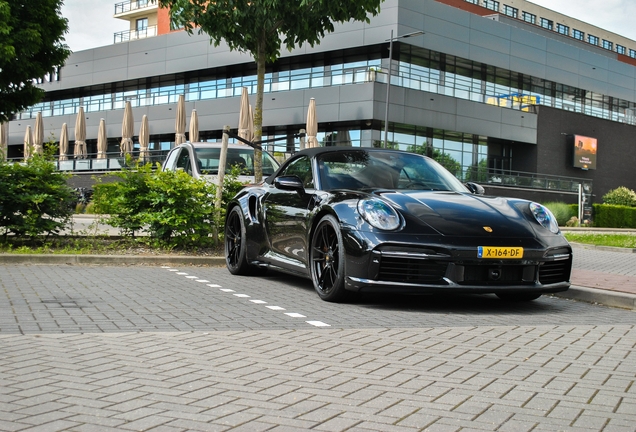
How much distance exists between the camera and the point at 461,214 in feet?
23.3

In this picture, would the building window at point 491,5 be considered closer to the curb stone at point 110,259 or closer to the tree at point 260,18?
the tree at point 260,18

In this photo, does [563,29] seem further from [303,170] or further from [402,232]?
[402,232]

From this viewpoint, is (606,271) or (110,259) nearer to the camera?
(110,259)

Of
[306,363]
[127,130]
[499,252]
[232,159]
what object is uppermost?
[127,130]

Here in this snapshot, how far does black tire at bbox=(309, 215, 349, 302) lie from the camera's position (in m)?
7.16

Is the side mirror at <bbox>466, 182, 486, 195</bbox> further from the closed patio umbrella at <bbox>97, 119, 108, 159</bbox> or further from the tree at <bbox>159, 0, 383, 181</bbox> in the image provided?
the closed patio umbrella at <bbox>97, 119, 108, 159</bbox>

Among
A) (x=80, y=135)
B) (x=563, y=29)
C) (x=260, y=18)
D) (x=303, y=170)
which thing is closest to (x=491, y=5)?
(x=563, y=29)

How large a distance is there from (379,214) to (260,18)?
6.68 meters

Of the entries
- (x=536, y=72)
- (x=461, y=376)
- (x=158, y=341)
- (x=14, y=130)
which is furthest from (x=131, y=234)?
(x=14, y=130)

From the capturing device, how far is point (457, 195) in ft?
Result: 25.5

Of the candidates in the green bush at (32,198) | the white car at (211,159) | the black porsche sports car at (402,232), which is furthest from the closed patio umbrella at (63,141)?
the black porsche sports car at (402,232)

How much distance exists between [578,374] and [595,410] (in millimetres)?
803

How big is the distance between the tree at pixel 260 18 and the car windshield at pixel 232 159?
114 cm

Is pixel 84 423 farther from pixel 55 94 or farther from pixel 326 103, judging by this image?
pixel 55 94
